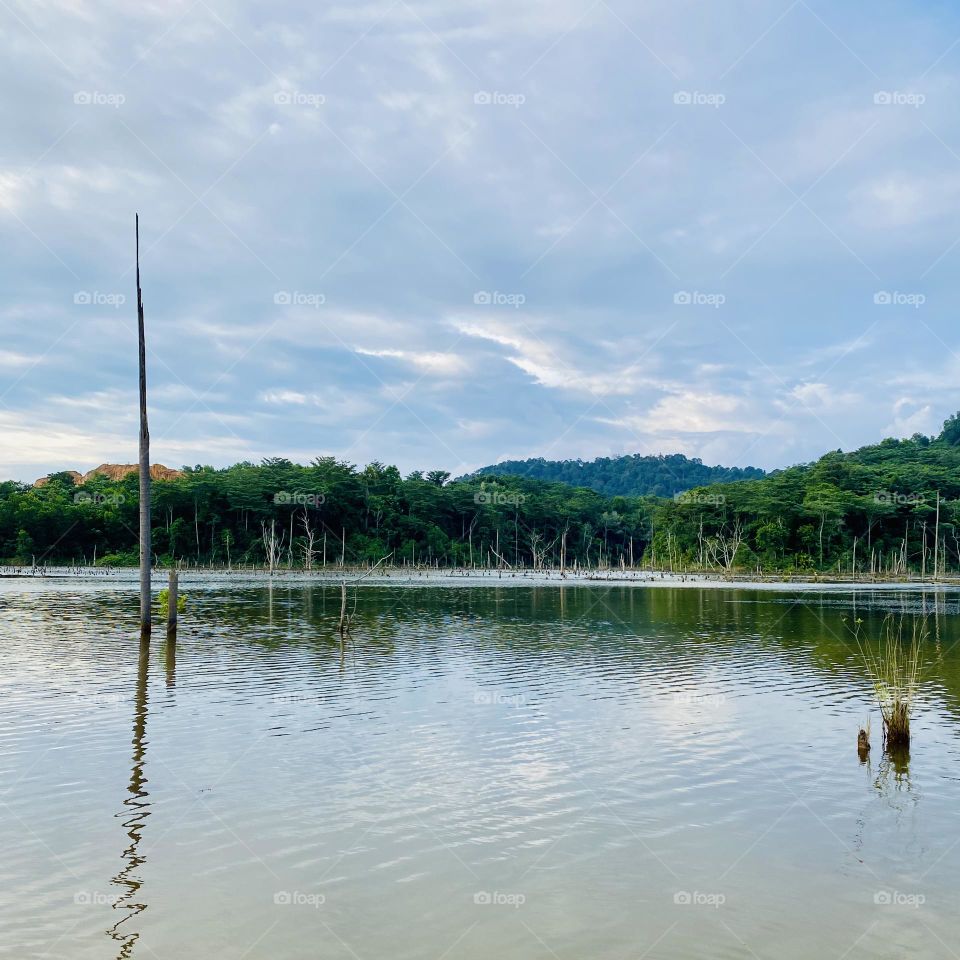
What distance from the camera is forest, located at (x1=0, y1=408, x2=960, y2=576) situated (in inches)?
3733

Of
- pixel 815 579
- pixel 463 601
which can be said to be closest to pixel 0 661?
pixel 463 601

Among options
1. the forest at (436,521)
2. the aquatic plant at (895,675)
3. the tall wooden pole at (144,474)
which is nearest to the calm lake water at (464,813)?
the aquatic plant at (895,675)

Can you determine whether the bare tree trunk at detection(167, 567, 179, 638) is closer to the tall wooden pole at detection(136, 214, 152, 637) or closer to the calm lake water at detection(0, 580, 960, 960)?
the tall wooden pole at detection(136, 214, 152, 637)

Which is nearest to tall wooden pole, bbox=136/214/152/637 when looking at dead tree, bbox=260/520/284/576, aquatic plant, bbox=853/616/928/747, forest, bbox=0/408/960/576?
aquatic plant, bbox=853/616/928/747

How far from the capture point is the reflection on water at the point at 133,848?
607 cm

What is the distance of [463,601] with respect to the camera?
138 ft

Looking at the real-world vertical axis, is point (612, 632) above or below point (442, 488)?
below

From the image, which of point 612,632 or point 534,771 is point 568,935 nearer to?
point 534,771

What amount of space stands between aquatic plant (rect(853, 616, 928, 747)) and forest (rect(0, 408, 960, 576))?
6857 cm

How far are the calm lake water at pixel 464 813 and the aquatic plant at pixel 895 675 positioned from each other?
1.46 ft

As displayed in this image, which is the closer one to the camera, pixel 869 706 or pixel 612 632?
pixel 869 706

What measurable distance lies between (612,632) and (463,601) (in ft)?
50.6

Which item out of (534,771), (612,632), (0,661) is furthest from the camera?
(612,632)

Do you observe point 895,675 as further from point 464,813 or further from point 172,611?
point 172,611
